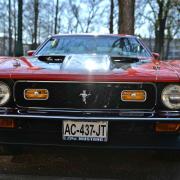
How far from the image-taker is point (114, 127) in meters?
3.79

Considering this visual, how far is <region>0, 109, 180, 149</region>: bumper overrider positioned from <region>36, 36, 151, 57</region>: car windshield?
1.87 meters

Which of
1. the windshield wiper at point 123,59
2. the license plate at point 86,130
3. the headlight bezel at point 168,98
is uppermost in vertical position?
→ the windshield wiper at point 123,59

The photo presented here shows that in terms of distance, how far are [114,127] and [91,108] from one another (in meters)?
0.26

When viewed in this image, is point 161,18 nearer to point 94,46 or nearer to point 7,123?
point 94,46

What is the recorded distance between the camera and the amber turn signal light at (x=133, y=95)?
383 centimetres

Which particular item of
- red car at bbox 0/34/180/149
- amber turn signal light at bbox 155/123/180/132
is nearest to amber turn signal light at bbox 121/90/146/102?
red car at bbox 0/34/180/149

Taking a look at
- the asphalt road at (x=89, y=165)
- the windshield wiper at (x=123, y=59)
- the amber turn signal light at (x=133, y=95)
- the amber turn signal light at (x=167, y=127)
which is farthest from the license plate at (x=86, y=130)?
the windshield wiper at (x=123, y=59)

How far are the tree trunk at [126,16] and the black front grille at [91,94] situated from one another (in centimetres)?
1083

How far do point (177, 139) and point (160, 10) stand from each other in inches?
1168

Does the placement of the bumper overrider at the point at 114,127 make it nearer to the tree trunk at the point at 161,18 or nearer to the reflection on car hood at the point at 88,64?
the reflection on car hood at the point at 88,64

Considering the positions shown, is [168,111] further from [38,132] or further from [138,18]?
[138,18]

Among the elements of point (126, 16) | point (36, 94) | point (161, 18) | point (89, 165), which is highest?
point (161, 18)

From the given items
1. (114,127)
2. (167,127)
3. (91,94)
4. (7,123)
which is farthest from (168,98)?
(7,123)

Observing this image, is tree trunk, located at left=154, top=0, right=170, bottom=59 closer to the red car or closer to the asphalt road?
the asphalt road
